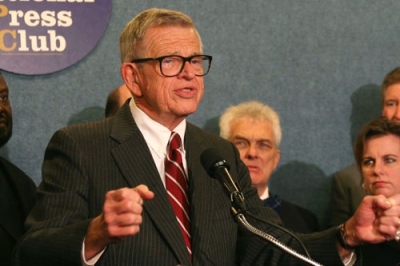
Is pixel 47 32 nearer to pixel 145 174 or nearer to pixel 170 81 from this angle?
pixel 170 81

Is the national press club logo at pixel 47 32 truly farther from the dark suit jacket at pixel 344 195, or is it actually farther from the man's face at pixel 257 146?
the dark suit jacket at pixel 344 195

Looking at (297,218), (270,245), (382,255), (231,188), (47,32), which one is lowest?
(297,218)

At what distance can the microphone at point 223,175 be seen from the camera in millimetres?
1905

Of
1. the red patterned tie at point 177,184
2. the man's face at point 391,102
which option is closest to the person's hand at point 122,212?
the red patterned tie at point 177,184

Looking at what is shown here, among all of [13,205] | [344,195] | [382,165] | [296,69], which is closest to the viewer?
[13,205]

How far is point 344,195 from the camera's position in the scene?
11.8 ft

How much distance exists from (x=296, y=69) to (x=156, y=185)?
1.83m

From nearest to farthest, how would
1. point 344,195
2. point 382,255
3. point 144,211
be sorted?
point 144,211
point 382,255
point 344,195

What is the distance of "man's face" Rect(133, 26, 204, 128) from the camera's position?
7.25 ft

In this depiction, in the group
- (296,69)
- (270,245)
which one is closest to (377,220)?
(270,245)

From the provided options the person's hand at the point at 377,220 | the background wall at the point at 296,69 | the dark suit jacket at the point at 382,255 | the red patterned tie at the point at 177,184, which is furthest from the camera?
the background wall at the point at 296,69

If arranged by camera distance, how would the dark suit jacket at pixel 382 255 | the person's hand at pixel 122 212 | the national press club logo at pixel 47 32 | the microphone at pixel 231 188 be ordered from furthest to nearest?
the national press club logo at pixel 47 32 < the dark suit jacket at pixel 382 255 < the microphone at pixel 231 188 < the person's hand at pixel 122 212

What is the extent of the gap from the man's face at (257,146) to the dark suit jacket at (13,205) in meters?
0.94

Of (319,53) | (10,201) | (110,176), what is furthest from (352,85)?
(110,176)
